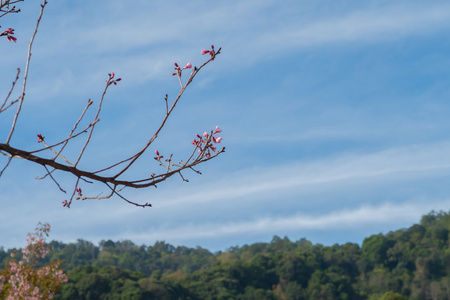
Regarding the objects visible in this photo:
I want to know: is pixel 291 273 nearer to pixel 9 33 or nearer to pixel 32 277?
pixel 32 277

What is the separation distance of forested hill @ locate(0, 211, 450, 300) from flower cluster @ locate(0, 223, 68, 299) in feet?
89.2

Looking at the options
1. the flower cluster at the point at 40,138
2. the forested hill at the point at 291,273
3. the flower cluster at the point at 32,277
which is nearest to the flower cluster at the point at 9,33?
the flower cluster at the point at 40,138

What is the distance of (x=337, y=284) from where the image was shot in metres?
52.0

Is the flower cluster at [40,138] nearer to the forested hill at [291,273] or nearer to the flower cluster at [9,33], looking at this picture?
the flower cluster at [9,33]

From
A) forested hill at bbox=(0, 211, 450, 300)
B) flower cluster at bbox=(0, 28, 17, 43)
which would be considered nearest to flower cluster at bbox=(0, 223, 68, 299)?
flower cluster at bbox=(0, 28, 17, 43)

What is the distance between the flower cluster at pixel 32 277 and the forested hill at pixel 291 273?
1071 inches

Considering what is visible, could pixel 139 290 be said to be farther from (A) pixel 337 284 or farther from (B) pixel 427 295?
(B) pixel 427 295

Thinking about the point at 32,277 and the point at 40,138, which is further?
the point at 32,277

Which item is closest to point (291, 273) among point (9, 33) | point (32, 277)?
point (32, 277)

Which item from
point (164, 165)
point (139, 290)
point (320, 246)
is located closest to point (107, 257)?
point (320, 246)

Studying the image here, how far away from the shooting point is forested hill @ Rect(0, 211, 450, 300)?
40500 millimetres

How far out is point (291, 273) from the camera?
178ft

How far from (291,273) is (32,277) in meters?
45.5

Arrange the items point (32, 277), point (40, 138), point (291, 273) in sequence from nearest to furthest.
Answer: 1. point (40, 138)
2. point (32, 277)
3. point (291, 273)
